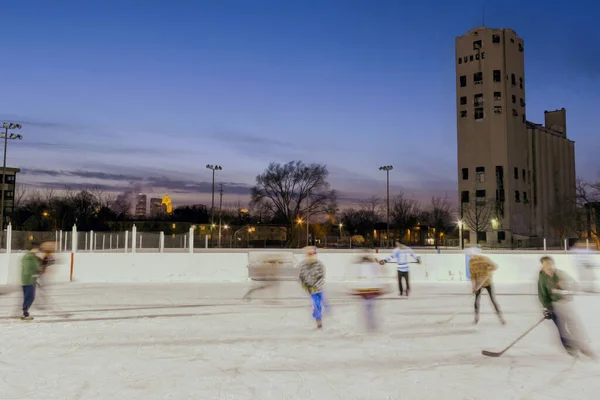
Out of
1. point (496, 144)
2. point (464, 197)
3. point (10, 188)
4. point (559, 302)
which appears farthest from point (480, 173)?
point (10, 188)

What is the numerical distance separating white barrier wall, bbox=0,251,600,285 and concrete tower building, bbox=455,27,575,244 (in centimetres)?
5274

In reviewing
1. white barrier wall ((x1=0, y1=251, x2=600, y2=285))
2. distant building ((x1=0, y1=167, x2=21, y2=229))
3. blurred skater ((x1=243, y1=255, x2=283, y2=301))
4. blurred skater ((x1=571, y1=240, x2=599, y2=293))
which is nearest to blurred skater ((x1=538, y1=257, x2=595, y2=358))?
blurred skater ((x1=243, y1=255, x2=283, y2=301))

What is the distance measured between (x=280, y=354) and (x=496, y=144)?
72.4 metres

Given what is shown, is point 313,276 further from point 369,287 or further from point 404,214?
point 404,214

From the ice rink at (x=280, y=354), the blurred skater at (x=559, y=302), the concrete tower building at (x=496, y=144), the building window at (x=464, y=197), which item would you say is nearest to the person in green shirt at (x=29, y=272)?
the ice rink at (x=280, y=354)

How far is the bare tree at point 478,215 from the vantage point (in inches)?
2896

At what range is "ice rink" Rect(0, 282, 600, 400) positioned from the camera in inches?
251

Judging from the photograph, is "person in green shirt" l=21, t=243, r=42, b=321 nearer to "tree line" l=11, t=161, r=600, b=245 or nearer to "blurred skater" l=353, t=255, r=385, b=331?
"blurred skater" l=353, t=255, r=385, b=331

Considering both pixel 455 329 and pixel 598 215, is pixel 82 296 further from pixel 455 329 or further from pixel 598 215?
pixel 598 215

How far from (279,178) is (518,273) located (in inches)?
1970

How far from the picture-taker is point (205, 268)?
21859mm

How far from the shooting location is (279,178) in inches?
2761

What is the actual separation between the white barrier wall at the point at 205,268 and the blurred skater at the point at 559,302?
1367 centimetres

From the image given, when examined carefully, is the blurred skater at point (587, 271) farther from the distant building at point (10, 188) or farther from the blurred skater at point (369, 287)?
the distant building at point (10, 188)
